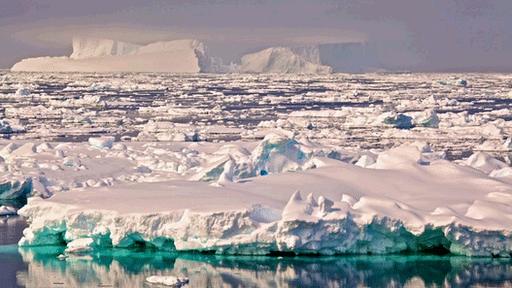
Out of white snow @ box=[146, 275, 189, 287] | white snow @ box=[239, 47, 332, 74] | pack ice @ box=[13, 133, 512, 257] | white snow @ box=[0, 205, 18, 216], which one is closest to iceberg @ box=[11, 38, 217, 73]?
white snow @ box=[239, 47, 332, 74]

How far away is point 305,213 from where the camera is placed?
44.9ft

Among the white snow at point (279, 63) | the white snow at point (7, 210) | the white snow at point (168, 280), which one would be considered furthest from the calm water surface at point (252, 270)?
the white snow at point (279, 63)

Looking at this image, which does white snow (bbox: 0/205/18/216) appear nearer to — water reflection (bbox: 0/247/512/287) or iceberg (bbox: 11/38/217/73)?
water reflection (bbox: 0/247/512/287)

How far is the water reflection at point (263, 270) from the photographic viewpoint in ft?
43.9

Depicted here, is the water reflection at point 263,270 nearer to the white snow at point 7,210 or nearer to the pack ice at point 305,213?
the pack ice at point 305,213

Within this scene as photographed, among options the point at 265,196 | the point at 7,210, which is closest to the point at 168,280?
the point at 265,196

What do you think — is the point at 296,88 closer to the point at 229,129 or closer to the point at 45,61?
the point at 229,129

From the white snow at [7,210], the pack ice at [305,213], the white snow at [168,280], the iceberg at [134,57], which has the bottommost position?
the iceberg at [134,57]

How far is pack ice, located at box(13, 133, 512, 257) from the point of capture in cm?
1380

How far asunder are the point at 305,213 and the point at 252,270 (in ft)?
3.12

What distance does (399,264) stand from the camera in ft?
46.5

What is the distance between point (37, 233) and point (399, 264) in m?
4.77

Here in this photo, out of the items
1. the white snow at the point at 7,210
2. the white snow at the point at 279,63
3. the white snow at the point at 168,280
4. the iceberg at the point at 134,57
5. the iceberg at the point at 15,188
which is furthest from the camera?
the iceberg at the point at 134,57

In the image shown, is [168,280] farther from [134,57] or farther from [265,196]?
[134,57]
